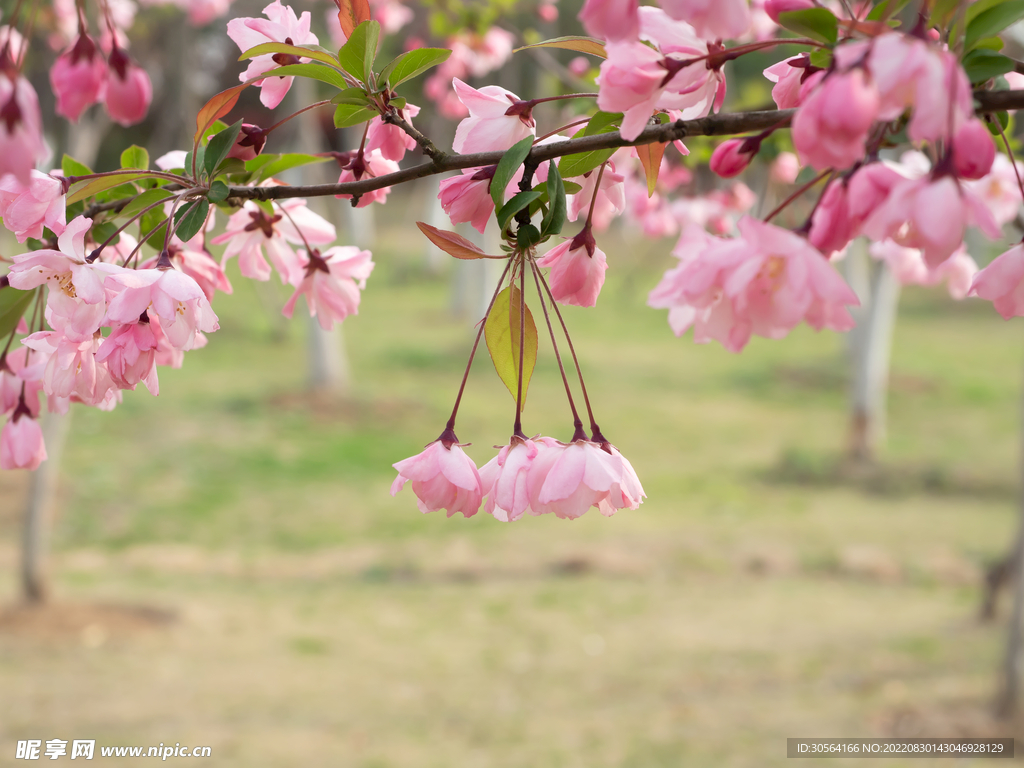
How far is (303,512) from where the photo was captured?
5.89m

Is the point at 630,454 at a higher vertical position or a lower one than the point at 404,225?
lower

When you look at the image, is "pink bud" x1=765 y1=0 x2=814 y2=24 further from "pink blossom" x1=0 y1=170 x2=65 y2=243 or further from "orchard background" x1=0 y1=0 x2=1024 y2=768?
"pink blossom" x1=0 y1=170 x2=65 y2=243

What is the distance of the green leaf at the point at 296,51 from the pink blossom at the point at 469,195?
0.49ft

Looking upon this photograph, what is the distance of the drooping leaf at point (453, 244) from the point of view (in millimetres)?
803

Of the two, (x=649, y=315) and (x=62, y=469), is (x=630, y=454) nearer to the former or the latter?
(x=62, y=469)

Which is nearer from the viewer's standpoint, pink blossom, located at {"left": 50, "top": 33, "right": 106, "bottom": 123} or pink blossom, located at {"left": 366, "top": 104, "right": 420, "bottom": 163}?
pink blossom, located at {"left": 366, "top": 104, "right": 420, "bottom": 163}

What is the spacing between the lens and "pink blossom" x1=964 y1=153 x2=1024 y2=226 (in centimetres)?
180

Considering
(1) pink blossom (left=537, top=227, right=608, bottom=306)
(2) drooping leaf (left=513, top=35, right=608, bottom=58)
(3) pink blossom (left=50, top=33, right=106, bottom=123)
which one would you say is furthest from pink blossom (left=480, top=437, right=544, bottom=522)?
(3) pink blossom (left=50, top=33, right=106, bottom=123)

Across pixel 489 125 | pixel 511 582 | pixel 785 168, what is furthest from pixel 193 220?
pixel 511 582

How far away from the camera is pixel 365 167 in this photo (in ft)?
3.11

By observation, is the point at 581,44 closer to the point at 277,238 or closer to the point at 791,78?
the point at 791,78

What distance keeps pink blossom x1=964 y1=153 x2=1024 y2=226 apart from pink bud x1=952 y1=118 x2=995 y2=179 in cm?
142

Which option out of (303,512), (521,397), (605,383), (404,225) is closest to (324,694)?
(303,512)

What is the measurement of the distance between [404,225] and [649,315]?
31.2ft
